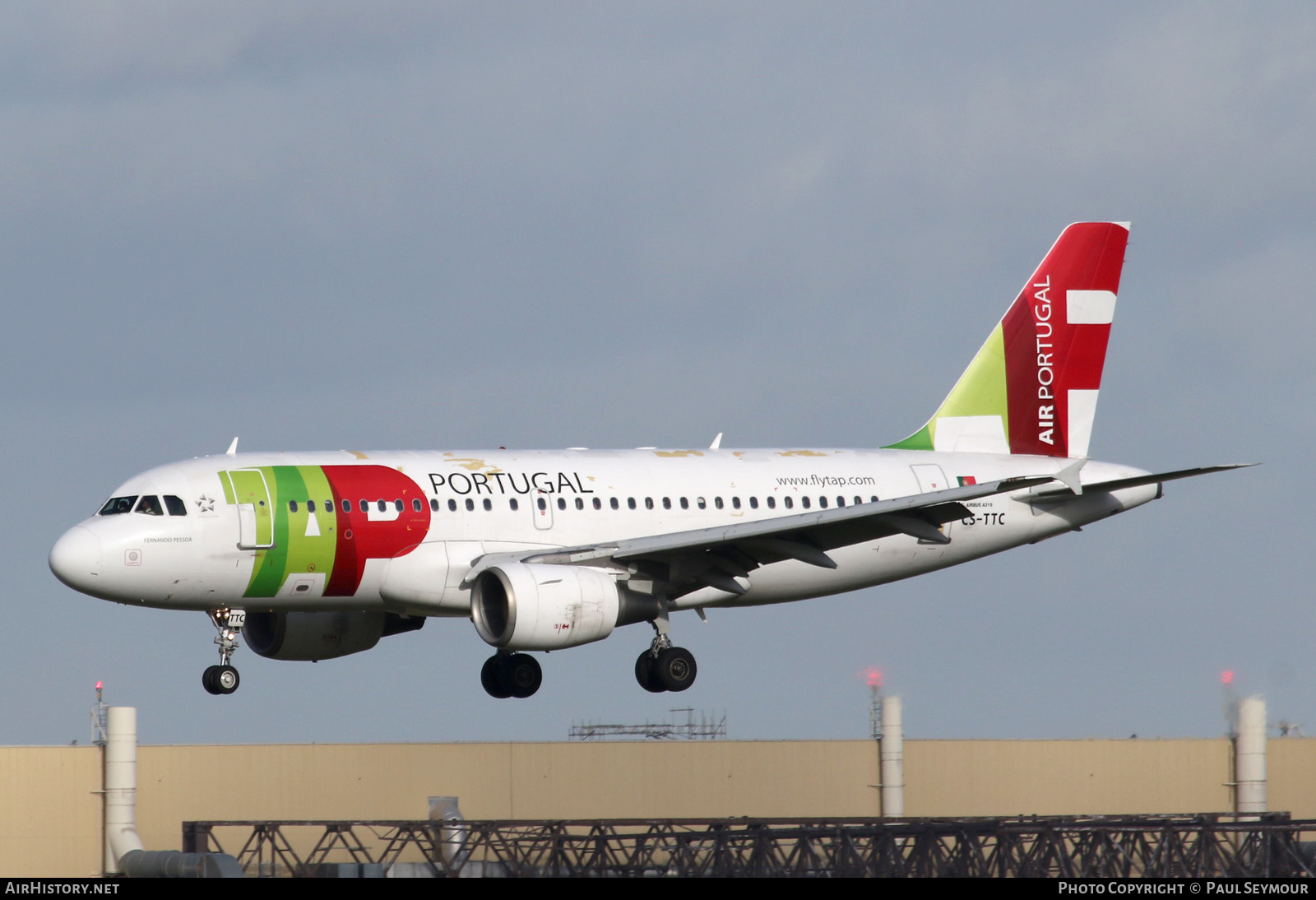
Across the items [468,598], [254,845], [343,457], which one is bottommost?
[254,845]

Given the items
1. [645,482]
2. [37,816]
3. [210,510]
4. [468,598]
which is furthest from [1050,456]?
[37,816]

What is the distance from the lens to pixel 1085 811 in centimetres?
7362

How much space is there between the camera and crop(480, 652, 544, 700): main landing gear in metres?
49.8

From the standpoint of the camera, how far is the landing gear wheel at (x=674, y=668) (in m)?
49.0

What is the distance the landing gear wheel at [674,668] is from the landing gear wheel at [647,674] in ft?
0.32

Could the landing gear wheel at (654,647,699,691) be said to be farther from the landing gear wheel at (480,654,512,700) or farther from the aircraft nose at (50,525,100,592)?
the aircraft nose at (50,525,100,592)

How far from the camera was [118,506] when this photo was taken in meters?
45.4

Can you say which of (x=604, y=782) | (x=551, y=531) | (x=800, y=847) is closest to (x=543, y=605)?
(x=551, y=531)

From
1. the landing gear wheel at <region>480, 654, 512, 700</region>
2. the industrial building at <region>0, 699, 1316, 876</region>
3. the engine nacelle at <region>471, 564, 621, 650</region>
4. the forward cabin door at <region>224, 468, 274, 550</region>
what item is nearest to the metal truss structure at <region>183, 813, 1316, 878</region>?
the industrial building at <region>0, 699, 1316, 876</region>

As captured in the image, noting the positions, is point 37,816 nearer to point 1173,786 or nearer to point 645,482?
point 645,482

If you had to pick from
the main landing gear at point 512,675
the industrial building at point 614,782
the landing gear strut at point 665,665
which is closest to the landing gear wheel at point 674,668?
the landing gear strut at point 665,665

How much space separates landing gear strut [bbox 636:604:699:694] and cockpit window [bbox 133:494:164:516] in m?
11.2

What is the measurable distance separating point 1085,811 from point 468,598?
34.0m

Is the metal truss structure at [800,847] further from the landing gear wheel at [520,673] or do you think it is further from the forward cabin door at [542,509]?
the forward cabin door at [542,509]
